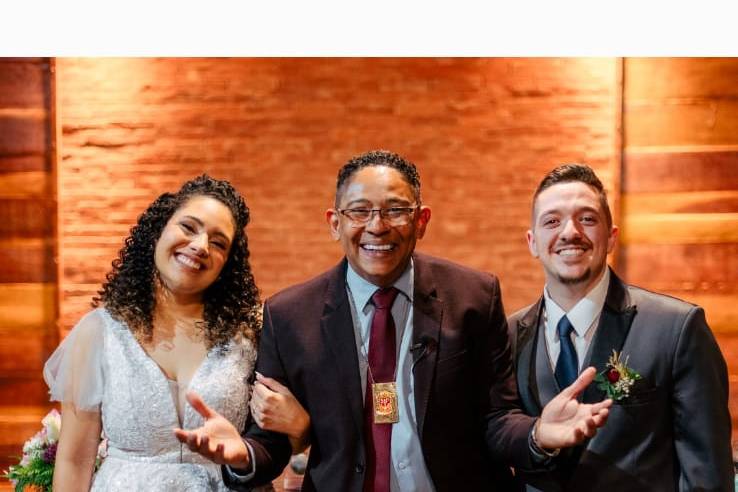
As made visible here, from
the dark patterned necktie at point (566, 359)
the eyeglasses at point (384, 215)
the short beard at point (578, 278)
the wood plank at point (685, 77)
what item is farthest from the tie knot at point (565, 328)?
the wood plank at point (685, 77)

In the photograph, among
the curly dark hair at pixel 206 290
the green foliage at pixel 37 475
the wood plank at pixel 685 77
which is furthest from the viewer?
the wood plank at pixel 685 77

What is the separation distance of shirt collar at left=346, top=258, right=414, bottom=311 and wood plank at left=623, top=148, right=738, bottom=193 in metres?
1.46

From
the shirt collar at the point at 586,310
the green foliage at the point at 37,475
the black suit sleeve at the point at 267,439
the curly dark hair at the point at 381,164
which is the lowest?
the green foliage at the point at 37,475

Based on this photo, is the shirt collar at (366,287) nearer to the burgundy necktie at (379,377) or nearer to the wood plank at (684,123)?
the burgundy necktie at (379,377)

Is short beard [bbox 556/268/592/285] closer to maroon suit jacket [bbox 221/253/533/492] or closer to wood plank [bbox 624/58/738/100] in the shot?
maroon suit jacket [bbox 221/253/533/492]

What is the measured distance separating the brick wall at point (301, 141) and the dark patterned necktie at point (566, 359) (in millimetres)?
1121

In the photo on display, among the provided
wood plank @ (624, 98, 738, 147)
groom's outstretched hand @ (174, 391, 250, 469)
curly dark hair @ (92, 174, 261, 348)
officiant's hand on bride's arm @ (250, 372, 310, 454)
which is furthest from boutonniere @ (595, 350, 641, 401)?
wood plank @ (624, 98, 738, 147)

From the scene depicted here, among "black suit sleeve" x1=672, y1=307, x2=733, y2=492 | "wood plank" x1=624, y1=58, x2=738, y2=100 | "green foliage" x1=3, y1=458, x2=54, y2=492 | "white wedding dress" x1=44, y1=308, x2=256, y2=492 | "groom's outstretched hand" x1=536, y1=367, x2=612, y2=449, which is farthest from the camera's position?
"wood plank" x1=624, y1=58, x2=738, y2=100

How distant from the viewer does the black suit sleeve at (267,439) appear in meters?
2.30

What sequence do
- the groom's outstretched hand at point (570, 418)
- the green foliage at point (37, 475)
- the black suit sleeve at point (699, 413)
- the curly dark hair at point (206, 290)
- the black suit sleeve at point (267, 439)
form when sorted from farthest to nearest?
the green foliage at point (37, 475), the curly dark hair at point (206, 290), the black suit sleeve at point (267, 439), the black suit sleeve at point (699, 413), the groom's outstretched hand at point (570, 418)

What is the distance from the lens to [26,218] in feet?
11.4

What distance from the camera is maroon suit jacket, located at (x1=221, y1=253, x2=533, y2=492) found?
2.26 metres
